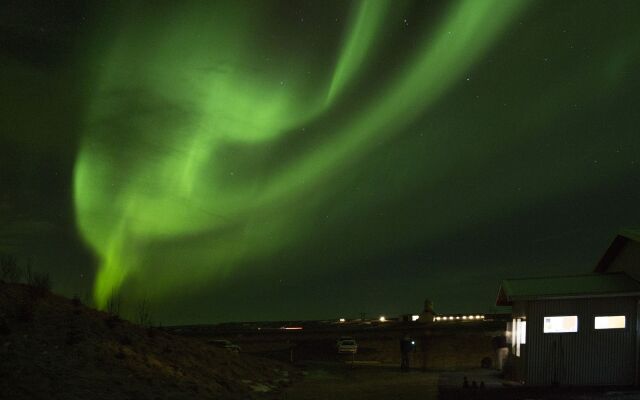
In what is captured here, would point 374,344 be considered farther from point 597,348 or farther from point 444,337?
point 597,348

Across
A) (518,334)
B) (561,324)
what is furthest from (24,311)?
(518,334)

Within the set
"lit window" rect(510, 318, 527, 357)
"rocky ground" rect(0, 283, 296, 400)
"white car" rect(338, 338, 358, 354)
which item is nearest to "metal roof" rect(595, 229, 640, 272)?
"lit window" rect(510, 318, 527, 357)

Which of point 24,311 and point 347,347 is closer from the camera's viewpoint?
point 24,311

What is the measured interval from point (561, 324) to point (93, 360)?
1689cm

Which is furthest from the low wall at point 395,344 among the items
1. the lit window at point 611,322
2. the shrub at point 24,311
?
the shrub at point 24,311

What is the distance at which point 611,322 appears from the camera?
26422 mm

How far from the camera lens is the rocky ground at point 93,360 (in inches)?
672

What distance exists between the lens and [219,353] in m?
30.1

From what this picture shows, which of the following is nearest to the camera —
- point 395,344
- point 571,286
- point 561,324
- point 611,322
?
point 611,322

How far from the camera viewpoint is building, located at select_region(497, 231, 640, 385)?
86.1ft

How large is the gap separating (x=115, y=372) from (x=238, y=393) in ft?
17.3

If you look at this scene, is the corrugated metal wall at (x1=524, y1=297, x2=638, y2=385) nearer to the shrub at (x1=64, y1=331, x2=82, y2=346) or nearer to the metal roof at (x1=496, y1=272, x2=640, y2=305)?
the metal roof at (x1=496, y1=272, x2=640, y2=305)

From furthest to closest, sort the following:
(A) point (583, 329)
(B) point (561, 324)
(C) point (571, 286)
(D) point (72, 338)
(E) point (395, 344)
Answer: (E) point (395, 344) → (C) point (571, 286) → (B) point (561, 324) → (A) point (583, 329) → (D) point (72, 338)

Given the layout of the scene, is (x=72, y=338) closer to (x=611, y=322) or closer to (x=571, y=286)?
(x=571, y=286)
